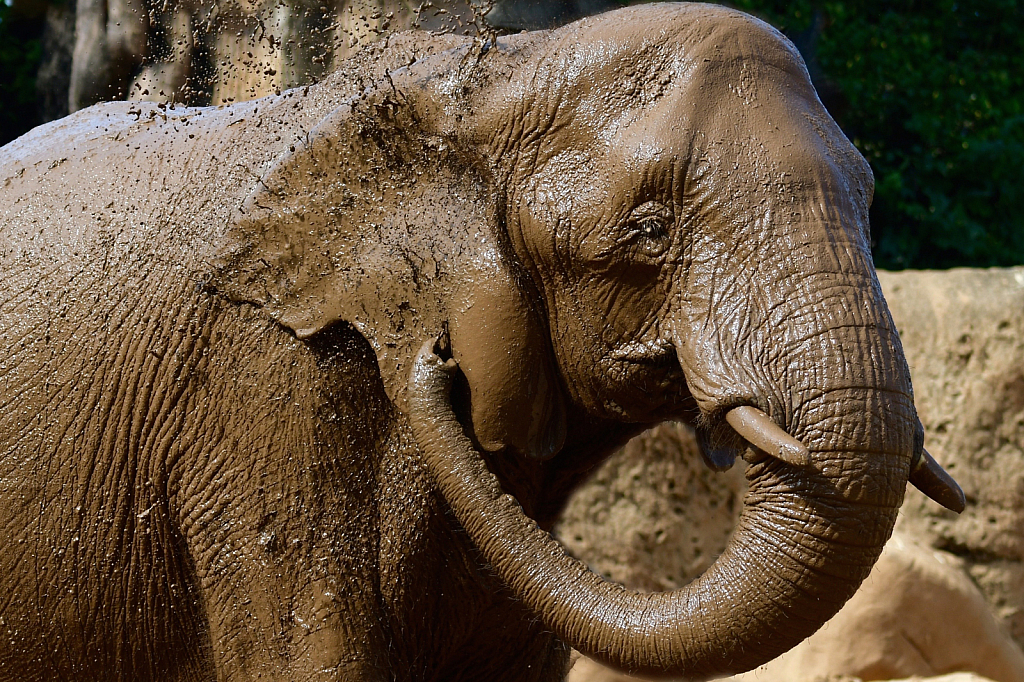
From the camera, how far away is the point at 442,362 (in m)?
2.45

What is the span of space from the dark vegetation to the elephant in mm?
7200

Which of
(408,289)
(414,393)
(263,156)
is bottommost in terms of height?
(414,393)

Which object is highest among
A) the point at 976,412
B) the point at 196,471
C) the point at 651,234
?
the point at 651,234

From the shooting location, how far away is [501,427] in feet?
8.07

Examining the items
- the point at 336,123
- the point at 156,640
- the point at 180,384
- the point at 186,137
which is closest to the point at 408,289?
the point at 336,123

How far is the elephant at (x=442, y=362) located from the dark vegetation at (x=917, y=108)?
7.20 m

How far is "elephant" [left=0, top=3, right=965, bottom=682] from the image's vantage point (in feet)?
7.20

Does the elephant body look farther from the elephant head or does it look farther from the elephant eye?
the elephant eye

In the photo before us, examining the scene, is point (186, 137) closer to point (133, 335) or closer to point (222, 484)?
point (133, 335)

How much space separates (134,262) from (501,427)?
98cm

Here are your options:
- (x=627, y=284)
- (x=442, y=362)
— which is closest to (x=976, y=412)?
(x=627, y=284)

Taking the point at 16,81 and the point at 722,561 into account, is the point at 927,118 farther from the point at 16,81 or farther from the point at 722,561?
the point at 722,561

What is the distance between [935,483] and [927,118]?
7787 mm

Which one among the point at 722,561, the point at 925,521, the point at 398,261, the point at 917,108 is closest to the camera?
the point at 722,561
